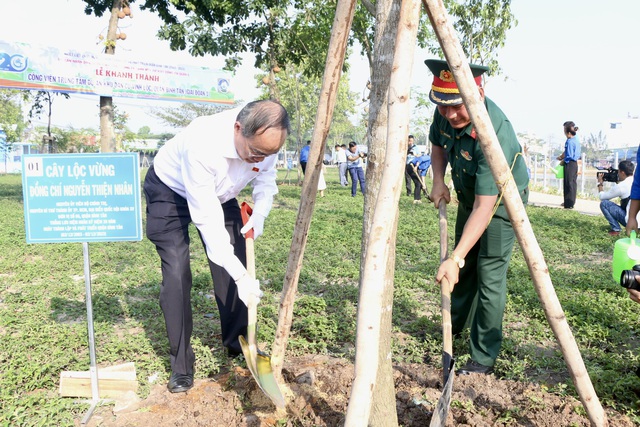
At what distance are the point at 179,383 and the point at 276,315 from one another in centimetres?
128

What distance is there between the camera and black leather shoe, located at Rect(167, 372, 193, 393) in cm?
304

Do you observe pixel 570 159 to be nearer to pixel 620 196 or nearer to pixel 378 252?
pixel 620 196

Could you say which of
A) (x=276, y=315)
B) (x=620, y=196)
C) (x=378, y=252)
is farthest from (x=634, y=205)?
(x=620, y=196)

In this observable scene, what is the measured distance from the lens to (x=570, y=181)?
1162cm

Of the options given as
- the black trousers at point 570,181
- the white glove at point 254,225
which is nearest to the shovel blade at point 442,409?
the white glove at point 254,225

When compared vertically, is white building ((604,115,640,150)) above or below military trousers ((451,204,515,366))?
above

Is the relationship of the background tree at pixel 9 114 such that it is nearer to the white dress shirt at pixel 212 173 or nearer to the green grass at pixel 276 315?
the green grass at pixel 276 315

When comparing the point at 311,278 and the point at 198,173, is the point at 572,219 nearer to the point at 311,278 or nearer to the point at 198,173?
the point at 311,278

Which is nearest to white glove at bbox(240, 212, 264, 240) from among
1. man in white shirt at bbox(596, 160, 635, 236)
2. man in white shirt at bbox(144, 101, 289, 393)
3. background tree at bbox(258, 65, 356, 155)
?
man in white shirt at bbox(144, 101, 289, 393)

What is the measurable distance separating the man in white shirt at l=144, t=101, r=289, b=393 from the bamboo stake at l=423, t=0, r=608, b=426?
0.88 meters

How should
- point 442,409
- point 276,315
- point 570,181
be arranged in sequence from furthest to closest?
1. point 570,181
2. point 276,315
3. point 442,409

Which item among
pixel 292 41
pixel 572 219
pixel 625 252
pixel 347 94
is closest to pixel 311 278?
pixel 625 252

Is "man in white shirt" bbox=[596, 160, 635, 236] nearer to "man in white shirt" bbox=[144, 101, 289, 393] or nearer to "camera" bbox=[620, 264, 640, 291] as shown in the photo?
"camera" bbox=[620, 264, 640, 291]

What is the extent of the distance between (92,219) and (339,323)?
1942 mm
